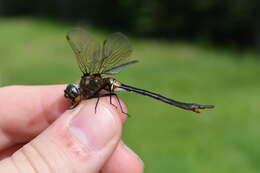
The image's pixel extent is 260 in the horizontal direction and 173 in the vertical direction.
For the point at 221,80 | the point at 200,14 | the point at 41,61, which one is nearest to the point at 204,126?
the point at 221,80

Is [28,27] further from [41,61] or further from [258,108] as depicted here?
[258,108]

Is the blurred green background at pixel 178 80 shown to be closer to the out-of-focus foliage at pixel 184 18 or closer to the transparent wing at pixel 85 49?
the out-of-focus foliage at pixel 184 18

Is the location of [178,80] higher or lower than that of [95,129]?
lower

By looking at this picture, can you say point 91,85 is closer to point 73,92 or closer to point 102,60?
point 73,92

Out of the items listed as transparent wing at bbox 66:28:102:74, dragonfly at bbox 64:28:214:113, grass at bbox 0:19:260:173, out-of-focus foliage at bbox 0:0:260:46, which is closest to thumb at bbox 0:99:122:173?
dragonfly at bbox 64:28:214:113

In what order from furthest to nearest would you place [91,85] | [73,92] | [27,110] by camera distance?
[27,110] < [91,85] < [73,92]

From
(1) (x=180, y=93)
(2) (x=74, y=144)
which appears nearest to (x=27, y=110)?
(2) (x=74, y=144)
